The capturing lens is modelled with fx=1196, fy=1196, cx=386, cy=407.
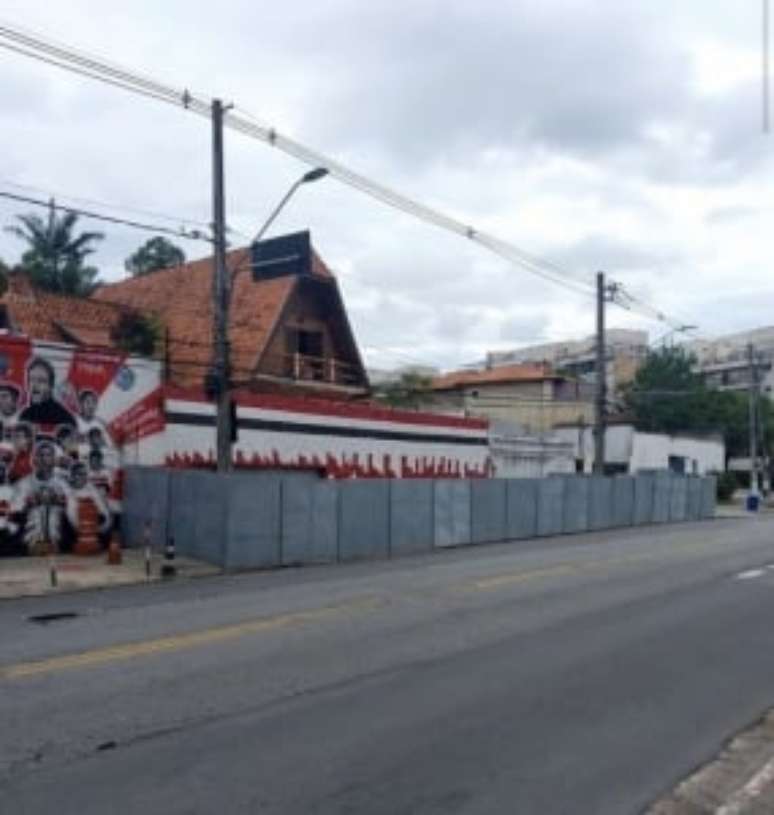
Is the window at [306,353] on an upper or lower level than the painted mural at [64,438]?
upper

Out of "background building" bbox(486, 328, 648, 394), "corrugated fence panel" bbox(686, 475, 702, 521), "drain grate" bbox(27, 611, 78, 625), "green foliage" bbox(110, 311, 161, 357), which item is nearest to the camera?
"drain grate" bbox(27, 611, 78, 625)

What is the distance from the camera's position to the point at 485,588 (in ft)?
62.2

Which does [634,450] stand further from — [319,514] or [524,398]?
[319,514]

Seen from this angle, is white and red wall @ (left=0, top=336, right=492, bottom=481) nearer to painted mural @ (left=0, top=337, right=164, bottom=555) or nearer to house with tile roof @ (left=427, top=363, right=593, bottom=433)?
painted mural @ (left=0, top=337, right=164, bottom=555)

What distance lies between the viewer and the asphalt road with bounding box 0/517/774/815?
707cm

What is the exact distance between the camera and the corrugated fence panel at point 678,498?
50.2m

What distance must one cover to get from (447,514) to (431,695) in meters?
23.4

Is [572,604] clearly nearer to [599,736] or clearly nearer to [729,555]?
[599,736]

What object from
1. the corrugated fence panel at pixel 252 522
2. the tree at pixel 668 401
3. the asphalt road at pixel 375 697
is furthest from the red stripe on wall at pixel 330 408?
the tree at pixel 668 401

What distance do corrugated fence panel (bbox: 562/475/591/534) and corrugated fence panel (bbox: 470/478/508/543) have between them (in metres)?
4.82

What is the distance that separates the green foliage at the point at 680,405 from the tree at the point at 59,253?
137 ft

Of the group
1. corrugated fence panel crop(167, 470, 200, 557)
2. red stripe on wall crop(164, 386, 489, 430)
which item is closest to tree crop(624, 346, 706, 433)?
red stripe on wall crop(164, 386, 489, 430)

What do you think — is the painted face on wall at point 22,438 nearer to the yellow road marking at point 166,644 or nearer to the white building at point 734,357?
the yellow road marking at point 166,644

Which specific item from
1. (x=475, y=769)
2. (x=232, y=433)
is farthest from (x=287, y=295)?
(x=475, y=769)
